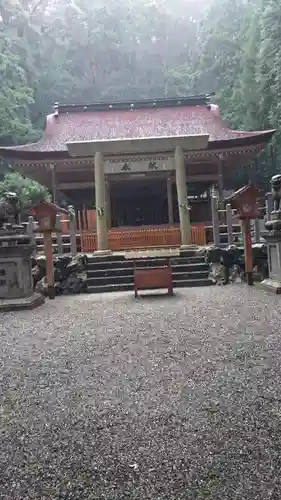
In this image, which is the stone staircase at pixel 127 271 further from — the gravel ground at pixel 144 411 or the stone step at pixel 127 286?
the gravel ground at pixel 144 411

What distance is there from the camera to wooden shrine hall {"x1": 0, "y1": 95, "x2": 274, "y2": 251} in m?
11.5

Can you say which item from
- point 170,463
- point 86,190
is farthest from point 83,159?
point 170,463

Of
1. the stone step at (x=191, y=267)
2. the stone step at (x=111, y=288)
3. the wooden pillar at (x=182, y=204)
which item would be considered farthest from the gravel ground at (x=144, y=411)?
the wooden pillar at (x=182, y=204)

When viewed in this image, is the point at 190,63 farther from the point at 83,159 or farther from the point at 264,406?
the point at 264,406

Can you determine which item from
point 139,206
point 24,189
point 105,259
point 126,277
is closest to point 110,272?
point 126,277

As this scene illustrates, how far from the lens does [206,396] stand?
8.79 feet

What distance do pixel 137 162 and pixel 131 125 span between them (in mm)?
3578

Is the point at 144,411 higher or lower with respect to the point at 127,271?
lower

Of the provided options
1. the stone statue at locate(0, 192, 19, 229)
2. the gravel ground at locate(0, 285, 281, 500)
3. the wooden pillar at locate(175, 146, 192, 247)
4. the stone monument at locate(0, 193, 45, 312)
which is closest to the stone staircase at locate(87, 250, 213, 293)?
the wooden pillar at locate(175, 146, 192, 247)

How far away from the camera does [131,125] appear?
16.4 m

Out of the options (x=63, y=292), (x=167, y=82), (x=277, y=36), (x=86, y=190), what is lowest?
(x=63, y=292)

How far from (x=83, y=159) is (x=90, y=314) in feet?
29.9

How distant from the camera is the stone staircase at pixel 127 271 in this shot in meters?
9.16

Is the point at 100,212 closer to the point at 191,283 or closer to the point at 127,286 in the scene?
the point at 127,286
